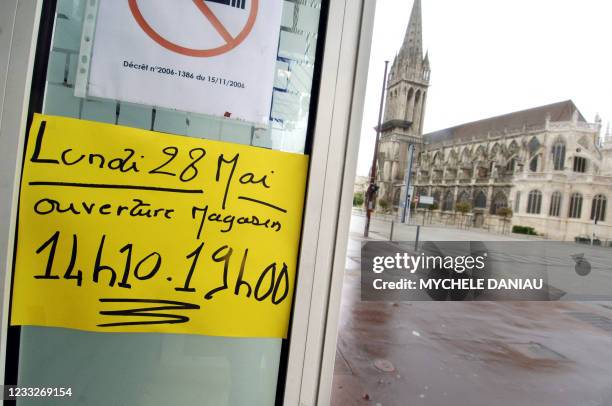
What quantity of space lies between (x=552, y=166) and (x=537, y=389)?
51.6 metres

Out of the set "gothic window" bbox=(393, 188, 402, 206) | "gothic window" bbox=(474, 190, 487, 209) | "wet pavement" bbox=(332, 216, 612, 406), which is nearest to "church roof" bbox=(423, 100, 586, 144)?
"gothic window" bbox=(393, 188, 402, 206)

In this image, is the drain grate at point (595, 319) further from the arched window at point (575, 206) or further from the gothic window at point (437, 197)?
the gothic window at point (437, 197)

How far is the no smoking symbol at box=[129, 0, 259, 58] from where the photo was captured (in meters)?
0.81

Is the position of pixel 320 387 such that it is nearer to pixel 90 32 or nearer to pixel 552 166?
pixel 90 32

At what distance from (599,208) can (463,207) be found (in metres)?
14.3

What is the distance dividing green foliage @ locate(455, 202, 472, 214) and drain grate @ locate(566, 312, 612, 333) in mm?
47364

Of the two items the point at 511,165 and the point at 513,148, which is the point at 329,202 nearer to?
the point at 511,165

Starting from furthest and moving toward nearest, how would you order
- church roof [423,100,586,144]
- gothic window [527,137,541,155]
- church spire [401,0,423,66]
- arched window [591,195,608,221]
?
1. church spire [401,0,423,66]
2. church roof [423,100,586,144]
3. gothic window [527,137,541,155]
4. arched window [591,195,608,221]

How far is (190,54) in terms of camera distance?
2.70ft

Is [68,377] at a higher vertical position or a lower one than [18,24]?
lower

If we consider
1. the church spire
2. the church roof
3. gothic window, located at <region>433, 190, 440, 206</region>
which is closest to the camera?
the church roof

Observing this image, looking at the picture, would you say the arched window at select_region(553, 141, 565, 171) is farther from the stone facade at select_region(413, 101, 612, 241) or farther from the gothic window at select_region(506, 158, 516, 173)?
the gothic window at select_region(506, 158, 516, 173)

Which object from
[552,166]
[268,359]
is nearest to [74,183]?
[268,359]

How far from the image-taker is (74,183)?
80 cm
